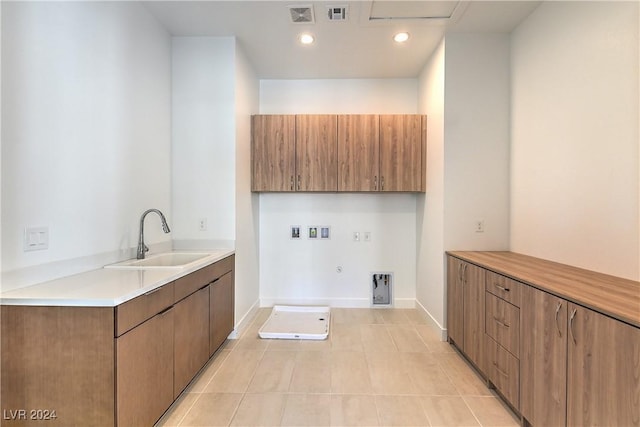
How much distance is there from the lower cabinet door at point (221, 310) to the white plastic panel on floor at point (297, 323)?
411mm

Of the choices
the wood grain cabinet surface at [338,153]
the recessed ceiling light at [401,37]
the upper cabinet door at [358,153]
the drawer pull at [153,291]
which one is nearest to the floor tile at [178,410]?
the drawer pull at [153,291]

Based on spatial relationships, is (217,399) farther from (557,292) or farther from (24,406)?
(557,292)

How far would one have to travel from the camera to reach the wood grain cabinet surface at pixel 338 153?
11.5ft

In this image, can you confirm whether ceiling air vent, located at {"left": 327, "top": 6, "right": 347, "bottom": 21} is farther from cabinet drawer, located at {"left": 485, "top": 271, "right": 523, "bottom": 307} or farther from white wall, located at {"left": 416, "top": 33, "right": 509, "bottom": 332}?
cabinet drawer, located at {"left": 485, "top": 271, "right": 523, "bottom": 307}

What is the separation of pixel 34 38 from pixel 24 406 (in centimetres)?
174

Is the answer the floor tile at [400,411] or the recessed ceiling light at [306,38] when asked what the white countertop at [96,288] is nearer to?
the floor tile at [400,411]

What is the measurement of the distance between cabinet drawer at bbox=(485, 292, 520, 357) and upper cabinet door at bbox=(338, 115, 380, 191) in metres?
1.74

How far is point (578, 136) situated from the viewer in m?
2.09

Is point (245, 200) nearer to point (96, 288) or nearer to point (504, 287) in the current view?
point (96, 288)

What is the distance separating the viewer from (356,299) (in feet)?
12.9

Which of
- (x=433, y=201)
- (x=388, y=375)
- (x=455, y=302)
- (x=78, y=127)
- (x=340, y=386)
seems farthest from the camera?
(x=433, y=201)

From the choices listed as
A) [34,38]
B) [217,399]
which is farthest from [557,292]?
[34,38]

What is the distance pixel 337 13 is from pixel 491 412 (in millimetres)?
3057

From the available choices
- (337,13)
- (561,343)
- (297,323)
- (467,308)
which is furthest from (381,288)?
(337,13)
